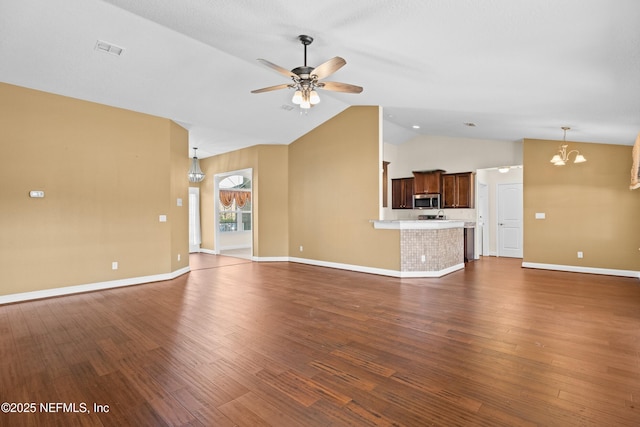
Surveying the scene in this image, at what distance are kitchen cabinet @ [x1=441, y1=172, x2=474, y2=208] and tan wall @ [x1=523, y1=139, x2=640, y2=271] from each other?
143 cm

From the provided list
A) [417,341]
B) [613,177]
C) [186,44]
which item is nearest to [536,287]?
[613,177]

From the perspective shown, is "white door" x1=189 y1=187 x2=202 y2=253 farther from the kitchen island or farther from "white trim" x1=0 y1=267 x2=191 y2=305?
the kitchen island

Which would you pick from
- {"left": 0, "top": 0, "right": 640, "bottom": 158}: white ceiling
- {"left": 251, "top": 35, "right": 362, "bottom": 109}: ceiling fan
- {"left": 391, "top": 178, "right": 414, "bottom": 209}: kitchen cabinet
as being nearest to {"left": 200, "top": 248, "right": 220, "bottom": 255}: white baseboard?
{"left": 0, "top": 0, "right": 640, "bottom": 158}: white ceiling

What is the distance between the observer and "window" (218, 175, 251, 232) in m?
10.2

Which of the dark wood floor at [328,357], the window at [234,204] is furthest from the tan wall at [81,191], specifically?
the window at [234,204]

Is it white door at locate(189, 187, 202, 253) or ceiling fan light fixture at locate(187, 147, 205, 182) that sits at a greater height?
ceiling fan light fixture at locate(187, 147, 205, 182)

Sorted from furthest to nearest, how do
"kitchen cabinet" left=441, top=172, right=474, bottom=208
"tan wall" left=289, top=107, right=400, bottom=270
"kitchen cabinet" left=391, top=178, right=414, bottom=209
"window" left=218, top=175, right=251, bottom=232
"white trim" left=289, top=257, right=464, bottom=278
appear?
"window" left=218, top=175, right=251, bottom=232, "kitchen cabinet" left=391, top=178, right=414, bottom=209, "kitchen cabinet" left=441, top=172, right=474, bottom=208, "tan wall" left=289, top=107, right=400, bottom=270, "white trim" left=289, top=257, right=464, bottom=278

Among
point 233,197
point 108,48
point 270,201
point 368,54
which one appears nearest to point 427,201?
point 270,201

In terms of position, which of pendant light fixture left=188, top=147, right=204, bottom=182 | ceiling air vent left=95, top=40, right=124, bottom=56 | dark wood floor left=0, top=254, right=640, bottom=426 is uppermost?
ceiling air vent left=95, top=40, right=124, bottom=56

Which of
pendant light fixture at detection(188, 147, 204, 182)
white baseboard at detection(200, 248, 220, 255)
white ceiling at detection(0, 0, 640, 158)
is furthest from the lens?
white baseboard at detection(200, 248, 220, 255)

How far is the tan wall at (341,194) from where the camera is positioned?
6297mm

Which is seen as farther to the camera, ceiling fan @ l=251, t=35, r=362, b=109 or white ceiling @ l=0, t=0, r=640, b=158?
ceiling fan @ l=251, t=35, r=362, b=109

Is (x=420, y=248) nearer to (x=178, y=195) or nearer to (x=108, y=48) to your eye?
(x=178, y=195)

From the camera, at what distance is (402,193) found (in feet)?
30.5
